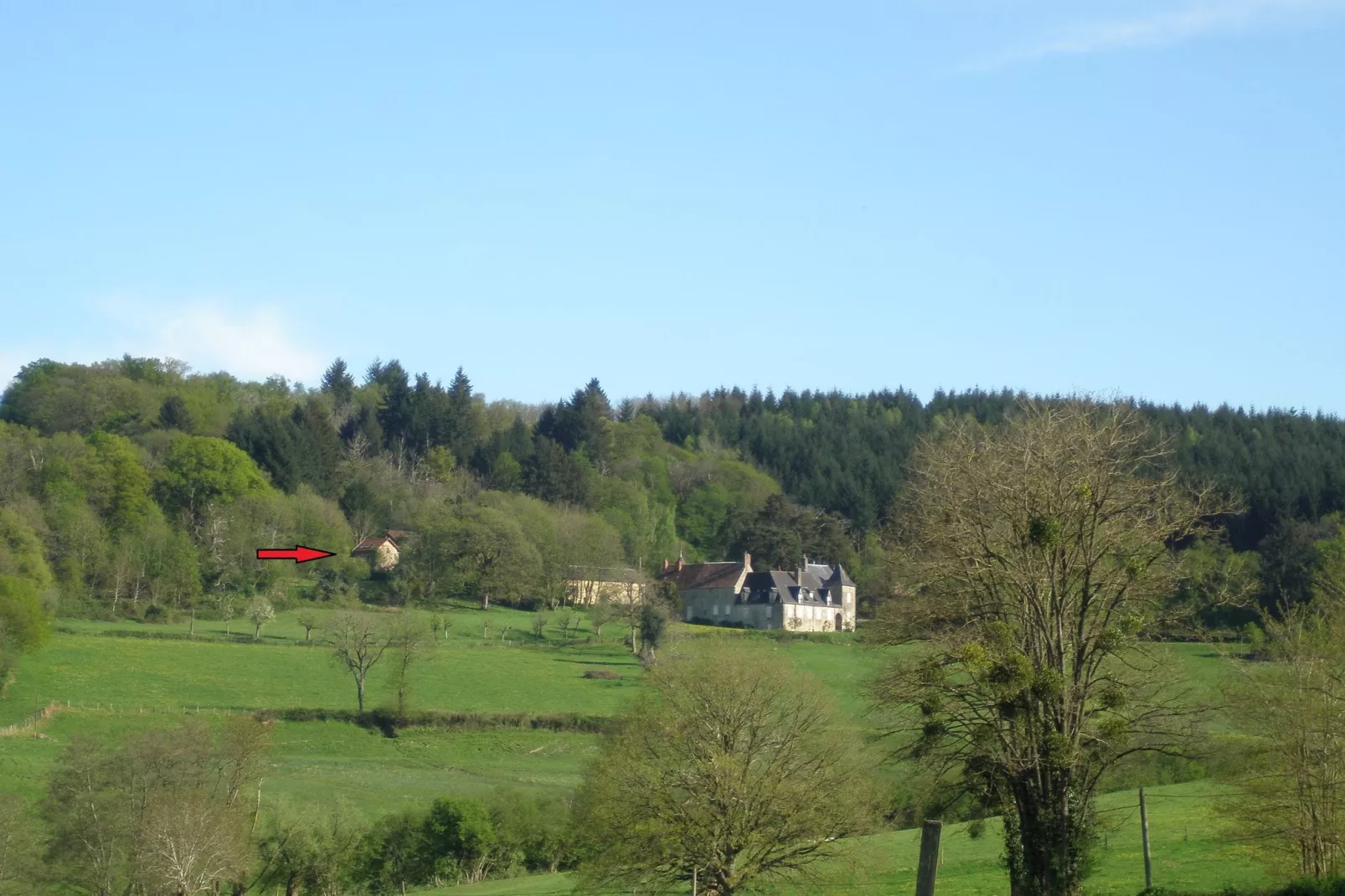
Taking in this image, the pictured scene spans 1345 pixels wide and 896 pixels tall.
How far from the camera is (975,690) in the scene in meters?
21.2

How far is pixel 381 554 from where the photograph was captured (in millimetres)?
106812

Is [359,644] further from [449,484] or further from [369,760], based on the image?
[449,484]

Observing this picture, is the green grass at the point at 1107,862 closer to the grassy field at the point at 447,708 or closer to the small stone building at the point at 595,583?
the grassy field at the point at 447,708

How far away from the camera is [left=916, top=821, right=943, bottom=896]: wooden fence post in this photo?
1105 cm

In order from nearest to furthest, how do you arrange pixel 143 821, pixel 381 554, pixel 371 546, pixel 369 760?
pixel 143 821 < pixel 369 760 < pixel 381 554 < pixel 371 546

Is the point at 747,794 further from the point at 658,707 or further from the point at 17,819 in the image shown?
the point at 17,819

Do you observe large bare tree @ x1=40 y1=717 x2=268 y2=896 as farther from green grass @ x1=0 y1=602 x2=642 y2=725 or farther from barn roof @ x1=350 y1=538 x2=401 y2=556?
barn roof @ x1=350 y1=538 x2=401 y2=556

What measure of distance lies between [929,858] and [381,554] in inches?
3891

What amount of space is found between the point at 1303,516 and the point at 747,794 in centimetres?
9853

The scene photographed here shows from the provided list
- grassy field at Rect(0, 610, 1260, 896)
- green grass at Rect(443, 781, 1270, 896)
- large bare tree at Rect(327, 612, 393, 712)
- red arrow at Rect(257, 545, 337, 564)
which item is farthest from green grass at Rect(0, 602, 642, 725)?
green grass at Rect(443, 781, 1270, 896)

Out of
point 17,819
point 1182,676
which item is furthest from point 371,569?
point 1182,676

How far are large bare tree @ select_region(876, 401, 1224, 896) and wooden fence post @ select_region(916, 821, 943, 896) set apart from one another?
373 inches

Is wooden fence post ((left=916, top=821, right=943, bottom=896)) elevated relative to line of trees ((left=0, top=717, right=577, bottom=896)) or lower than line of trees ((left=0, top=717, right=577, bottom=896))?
elevated

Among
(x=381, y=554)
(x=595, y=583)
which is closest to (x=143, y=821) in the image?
(x=595, y=583)
